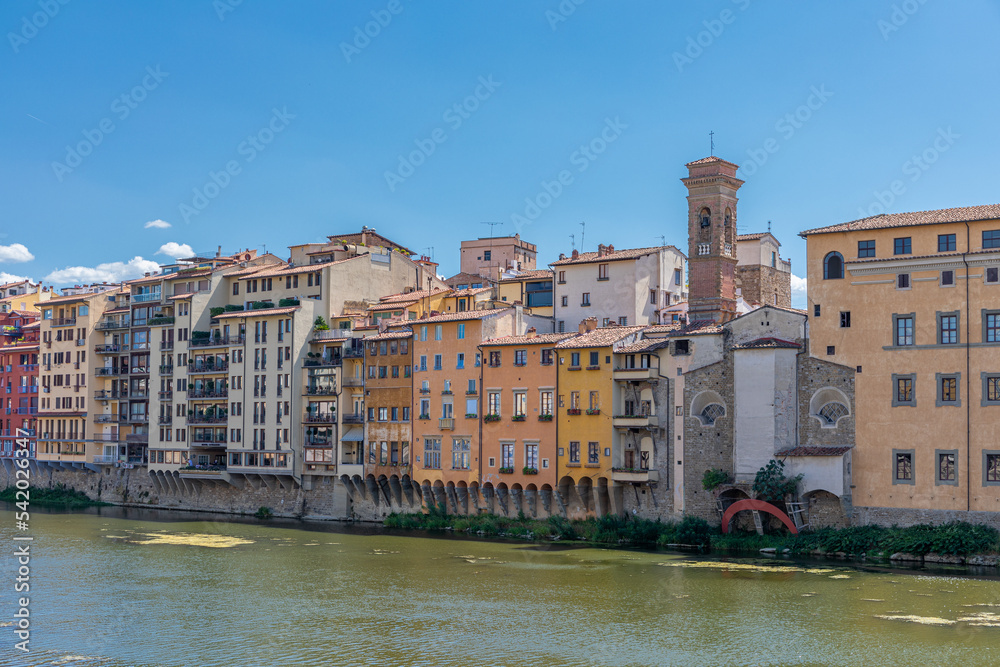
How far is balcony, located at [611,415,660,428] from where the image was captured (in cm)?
5659

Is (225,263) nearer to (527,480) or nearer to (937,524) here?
(527,480)

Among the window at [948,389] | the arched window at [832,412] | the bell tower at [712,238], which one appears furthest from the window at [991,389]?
the bell tower at [712,238]

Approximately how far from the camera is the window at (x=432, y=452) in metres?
65.5

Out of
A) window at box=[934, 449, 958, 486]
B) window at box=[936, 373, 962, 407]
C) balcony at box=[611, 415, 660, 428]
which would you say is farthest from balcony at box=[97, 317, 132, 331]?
window at box=[934, 449, 958, 486]

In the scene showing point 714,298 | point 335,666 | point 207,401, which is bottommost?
point 335,666

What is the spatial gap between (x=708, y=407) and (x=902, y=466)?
30.6 feet

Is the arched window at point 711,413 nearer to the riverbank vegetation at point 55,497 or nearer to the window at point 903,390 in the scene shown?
the window at point 903,390

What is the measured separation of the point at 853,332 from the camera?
51.8m

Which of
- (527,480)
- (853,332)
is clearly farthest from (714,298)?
(527,480)

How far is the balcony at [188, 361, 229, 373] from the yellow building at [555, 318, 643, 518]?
26.6m

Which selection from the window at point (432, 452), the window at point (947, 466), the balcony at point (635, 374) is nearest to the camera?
the window at point (947, 466)

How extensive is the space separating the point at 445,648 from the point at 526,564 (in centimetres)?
1532

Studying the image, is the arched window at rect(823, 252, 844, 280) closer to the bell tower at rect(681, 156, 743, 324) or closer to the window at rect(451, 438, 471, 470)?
the bell tower at rect(681, 156, 743, 324)

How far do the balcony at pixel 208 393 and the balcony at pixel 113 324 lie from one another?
11.3 meters
